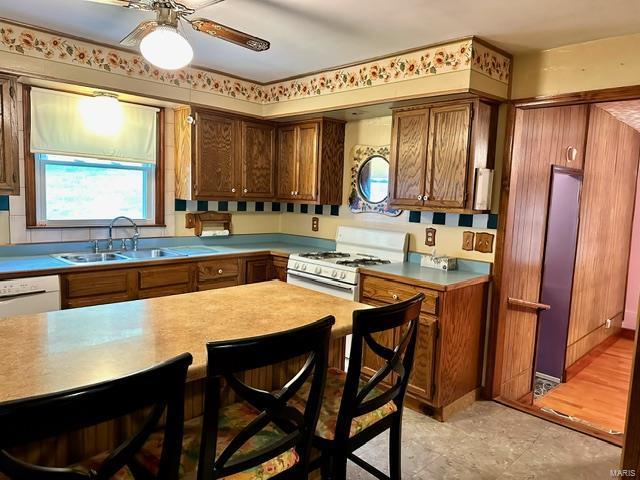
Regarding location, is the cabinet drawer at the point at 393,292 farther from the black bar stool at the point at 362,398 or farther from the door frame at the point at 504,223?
the black bar stool at the point at 362,398

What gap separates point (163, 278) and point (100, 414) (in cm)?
255

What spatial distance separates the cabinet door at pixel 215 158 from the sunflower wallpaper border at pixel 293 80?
10.6 inches

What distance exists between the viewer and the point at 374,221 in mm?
3971

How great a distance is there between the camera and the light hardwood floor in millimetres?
3361

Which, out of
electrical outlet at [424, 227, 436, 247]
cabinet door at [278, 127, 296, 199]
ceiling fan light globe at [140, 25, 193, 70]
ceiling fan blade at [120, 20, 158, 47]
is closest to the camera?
ceiling fan light globe at [140, 25, 193, 70]

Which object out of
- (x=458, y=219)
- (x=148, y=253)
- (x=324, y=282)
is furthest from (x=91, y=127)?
(x=458, y=219)

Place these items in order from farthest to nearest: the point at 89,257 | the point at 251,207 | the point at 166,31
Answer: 1. the point at 251,207
2. the point at 89,257
3. the point at 166,31

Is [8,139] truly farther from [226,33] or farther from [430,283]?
[430,283]

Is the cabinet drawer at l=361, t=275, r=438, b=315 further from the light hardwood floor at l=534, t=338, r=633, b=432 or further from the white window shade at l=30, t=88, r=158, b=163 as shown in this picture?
the white window shade at l=30, t=88, r=158, b=163

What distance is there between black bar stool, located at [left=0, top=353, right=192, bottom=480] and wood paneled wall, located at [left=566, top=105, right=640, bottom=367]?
4107mm

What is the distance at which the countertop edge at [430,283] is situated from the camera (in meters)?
2.80

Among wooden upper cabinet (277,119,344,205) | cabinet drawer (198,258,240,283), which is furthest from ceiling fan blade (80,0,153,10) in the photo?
wooden upper cabinet (277,119,344,205)

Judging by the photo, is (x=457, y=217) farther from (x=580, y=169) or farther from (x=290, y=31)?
(x=290, y=31)

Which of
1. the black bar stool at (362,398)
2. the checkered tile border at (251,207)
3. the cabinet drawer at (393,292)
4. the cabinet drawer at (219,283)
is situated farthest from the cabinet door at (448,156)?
the cabinet drawer at (219,283)
